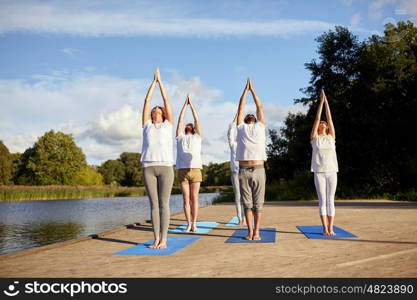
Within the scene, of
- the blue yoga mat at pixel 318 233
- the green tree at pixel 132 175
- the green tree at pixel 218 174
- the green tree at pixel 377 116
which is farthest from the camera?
the green tree at pixel 218 174

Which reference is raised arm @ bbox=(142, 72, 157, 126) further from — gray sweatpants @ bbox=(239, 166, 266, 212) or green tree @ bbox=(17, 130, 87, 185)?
green tree @ bbox=(17, 130, 87, 185)

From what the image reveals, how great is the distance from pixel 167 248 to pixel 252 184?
1.71m

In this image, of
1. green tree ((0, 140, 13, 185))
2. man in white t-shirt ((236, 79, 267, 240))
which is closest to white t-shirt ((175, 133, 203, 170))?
man in white t-shirt ((236, 79, 267, 240))

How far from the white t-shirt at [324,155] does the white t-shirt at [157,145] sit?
8.79 ft

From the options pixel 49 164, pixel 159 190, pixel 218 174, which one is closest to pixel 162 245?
pixel 159 190

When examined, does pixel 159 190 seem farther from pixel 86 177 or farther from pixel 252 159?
pixel 86 177

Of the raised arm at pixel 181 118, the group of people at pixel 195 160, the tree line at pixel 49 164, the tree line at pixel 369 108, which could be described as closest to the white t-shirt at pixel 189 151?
the group of people at pixel 195 160

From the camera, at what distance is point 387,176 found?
25.6m

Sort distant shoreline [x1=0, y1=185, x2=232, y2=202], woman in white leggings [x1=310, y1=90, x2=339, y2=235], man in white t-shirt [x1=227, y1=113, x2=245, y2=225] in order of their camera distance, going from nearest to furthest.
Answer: woman in white leggings [x1=310, y1=90, x2=339, y2=235] → man in white t-shirt [x1=227, y1=113, x2=245, y2=225] → distant shoreline [x1=0, y1=185, x2=232, y2=202]

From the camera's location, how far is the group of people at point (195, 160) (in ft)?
18.7

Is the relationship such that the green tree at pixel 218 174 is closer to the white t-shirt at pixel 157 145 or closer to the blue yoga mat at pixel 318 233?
the blue yoga mat at pixel 318 233

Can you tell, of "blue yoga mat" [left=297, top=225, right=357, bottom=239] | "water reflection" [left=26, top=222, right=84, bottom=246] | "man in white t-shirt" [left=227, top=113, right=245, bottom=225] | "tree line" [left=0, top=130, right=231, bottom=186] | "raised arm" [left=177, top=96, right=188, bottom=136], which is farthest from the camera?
"tree line" [left=0, top=130, right=231, bottom=186]

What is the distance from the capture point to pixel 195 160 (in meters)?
7.39

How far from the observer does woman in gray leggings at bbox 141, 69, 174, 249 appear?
566 cm
